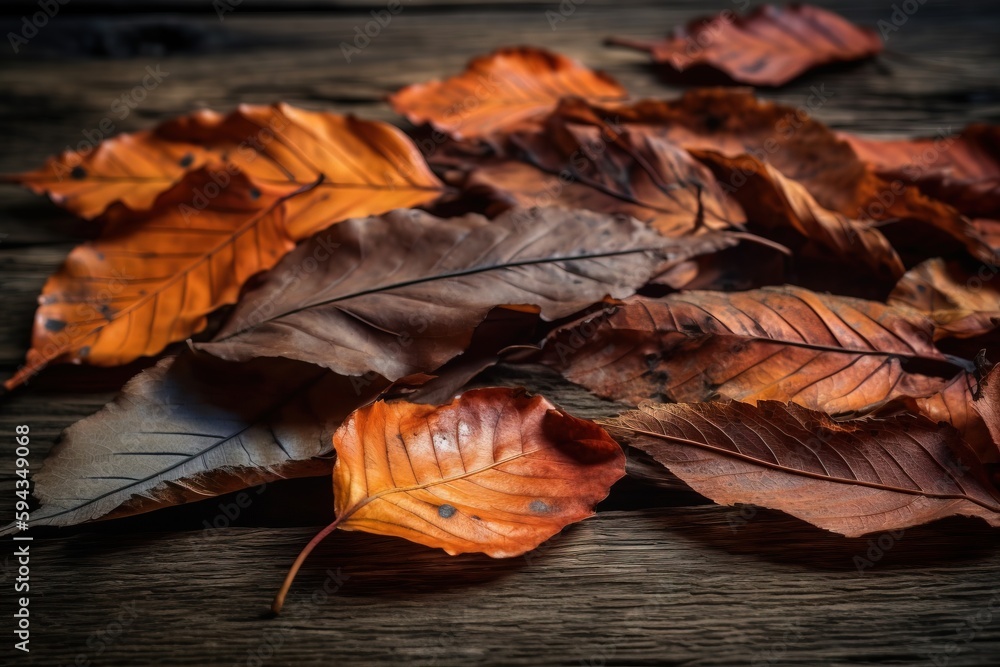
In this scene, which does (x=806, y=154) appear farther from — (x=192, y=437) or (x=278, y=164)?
(x=192, y=437)

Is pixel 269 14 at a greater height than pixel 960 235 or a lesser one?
greater

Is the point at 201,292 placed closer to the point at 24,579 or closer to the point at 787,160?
the point at 24,579

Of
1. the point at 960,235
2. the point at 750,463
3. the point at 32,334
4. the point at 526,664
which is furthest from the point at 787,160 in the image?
the point at 32,334

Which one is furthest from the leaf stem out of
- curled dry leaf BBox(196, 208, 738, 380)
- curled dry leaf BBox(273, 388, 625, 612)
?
curled dry leaf BBox(196, 208, 738, 380)

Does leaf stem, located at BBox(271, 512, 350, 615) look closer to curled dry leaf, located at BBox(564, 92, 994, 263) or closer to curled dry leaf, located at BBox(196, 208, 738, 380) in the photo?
curled dry leaf, located at BBox(196, 208, 738, 380)

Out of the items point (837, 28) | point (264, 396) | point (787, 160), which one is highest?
point (837, 28)

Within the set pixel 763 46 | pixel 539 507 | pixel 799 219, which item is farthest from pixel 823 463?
pixel 763 46
